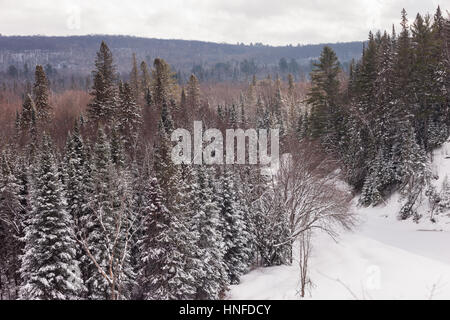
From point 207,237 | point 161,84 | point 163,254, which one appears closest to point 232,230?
point 207,237

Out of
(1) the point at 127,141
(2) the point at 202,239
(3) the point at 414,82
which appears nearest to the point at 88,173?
(2) the point at 202,239

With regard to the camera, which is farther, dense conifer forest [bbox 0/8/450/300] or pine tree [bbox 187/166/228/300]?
pine tree [bbox 187/166/228/300]

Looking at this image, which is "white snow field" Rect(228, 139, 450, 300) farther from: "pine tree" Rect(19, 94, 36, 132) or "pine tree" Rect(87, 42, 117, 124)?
"pine tree" Rect(19, 94, 36, 132)

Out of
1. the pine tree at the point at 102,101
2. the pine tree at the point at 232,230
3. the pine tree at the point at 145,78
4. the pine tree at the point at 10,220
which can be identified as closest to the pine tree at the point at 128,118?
the pine tree at the point at 102,101

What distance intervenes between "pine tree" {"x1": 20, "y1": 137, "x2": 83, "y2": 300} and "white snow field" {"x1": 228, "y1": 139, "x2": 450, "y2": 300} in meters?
9.49

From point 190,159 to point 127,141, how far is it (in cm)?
1254

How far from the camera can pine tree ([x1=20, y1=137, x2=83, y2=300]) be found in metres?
19.3

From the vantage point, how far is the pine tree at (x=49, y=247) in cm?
1930

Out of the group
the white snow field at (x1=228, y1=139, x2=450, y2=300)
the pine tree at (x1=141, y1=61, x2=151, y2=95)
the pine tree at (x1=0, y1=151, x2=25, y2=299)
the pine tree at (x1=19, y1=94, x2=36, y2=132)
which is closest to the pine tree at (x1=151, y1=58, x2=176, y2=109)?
the pine tree at (x1=141, y1=61, x2=151, y2=95)

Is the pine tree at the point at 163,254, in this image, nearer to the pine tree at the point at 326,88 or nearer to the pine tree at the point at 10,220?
the pine tree at the point at 10,220

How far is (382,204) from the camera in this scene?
112ft

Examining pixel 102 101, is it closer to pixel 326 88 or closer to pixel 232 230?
pixel 232 230

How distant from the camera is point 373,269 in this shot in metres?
17.0

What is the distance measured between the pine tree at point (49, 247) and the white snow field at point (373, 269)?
9.49 metres
